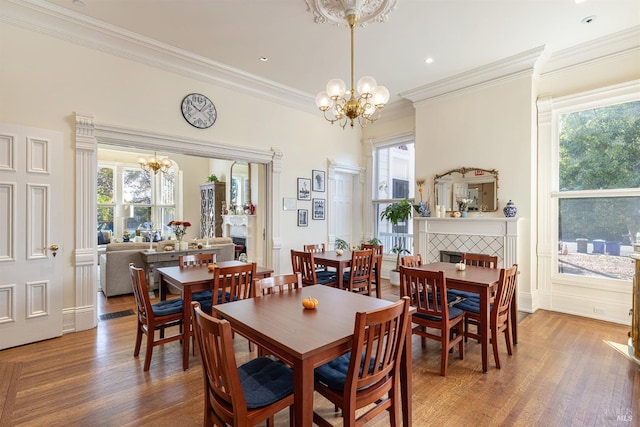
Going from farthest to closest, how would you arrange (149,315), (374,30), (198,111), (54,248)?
(198,111) < (374,30) < (54,248) < (149,315)

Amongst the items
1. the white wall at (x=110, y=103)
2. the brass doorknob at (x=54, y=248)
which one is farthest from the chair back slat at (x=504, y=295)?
the brass doorknob at (x=54, y=248)

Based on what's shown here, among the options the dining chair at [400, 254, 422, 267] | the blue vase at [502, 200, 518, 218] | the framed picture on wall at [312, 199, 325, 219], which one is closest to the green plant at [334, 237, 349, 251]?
the framed picture on wall at [312, 199, 325, 219]

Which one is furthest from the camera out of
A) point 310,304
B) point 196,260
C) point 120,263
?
point 120,263

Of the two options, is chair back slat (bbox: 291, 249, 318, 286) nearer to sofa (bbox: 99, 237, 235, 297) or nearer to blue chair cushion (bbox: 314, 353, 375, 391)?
blue chair cushion (bbox: 314, 353, 375, 391)

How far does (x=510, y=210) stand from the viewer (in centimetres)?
443

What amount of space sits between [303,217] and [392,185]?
7.18 ft

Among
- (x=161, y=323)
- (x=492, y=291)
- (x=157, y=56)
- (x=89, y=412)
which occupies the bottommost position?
(x=89, y=412)

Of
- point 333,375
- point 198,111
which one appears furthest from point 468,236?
point 198,111

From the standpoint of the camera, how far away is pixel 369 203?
6.95m

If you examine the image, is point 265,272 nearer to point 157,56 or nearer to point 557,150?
point 157,56

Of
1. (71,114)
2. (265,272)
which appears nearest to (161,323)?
(265,272)

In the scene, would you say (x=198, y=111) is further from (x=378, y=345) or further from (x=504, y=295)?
(x=504, y=295)

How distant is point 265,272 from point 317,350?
7.27 ft

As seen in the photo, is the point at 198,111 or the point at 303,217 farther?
the point at 303,217
